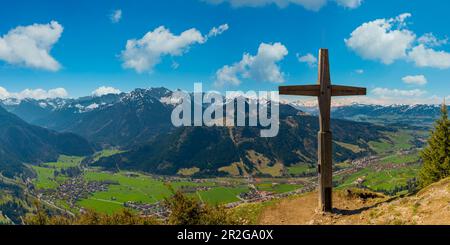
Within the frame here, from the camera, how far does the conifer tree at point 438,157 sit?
126ft

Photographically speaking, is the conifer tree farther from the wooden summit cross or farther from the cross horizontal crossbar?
the wooden summit cross

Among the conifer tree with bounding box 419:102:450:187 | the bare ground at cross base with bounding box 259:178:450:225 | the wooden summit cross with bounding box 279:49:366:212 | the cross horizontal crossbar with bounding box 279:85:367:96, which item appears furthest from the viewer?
the conifer tree with bounding box 419:102:450:187

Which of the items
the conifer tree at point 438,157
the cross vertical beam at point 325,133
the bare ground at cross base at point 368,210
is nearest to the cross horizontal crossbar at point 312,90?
the cross vertical beam at point 325,133

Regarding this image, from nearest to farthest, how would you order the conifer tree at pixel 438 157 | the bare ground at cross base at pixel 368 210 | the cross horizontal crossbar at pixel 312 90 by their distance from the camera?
the bare ground at cross base at pixel 368 210 < the cross horizontal crossbar at pixel 312 90 < the conifer tree at pixel 438 157

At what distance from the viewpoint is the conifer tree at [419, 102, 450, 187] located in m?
38.4

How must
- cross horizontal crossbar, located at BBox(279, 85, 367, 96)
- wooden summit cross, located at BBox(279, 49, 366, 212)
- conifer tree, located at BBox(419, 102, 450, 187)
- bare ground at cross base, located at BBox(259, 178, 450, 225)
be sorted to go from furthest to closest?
conifer tree, located at BBox(419, 102, 450, 187) → wooden summit cross, located at BBox(279, 49, 366, 212) → cross horizontal crossbar, located at BBox(279, 85, 367, 96) → bare ground at cross base, located at BBox(259, 178, 450, 225)

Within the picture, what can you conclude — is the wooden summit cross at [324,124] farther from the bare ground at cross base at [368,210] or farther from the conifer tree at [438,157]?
the conifer tree at [438,157]

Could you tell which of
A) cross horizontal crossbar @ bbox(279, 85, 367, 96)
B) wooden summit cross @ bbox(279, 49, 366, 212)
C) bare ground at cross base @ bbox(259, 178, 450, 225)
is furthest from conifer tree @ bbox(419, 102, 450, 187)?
wooden summit cross @ bbox(279, 49, 366, 212)

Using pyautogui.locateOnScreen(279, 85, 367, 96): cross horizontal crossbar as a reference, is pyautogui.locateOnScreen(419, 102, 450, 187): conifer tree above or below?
below

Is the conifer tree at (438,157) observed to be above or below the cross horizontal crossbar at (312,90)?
below

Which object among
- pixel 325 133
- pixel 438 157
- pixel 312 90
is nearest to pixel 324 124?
pixel 325 133
